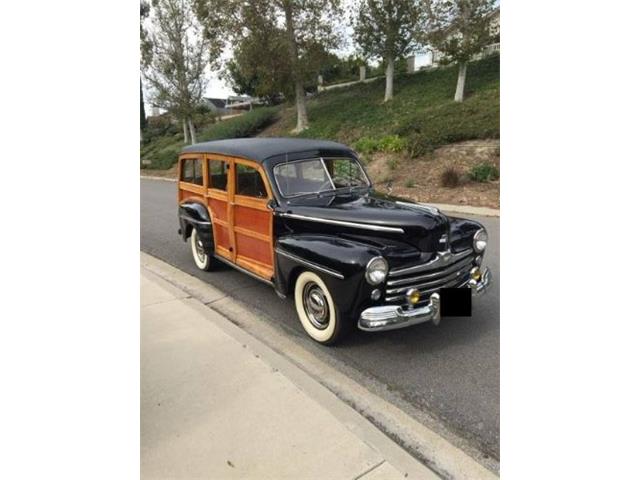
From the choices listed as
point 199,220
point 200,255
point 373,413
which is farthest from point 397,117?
point 373,413

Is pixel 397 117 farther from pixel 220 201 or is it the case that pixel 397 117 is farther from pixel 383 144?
pixel 220 201

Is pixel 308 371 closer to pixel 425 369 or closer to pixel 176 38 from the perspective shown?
pixel 425 369

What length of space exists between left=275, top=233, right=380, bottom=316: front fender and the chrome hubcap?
0.61 feet

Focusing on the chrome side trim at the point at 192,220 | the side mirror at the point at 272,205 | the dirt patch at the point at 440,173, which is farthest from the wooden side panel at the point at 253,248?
the dirt patch at the point at 440,173

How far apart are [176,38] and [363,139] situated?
6.44 m

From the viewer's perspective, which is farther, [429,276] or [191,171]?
[191,171]

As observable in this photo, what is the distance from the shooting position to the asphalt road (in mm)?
2566

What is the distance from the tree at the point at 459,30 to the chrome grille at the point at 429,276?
316 inches

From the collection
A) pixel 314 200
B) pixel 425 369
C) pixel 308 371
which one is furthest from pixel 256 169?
pixel 425 369

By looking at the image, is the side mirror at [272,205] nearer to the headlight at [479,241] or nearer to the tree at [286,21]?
the headlight at [479,241]

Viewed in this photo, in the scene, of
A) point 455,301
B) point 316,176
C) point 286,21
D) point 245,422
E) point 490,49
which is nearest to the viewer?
point 245,422

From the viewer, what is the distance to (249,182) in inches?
169

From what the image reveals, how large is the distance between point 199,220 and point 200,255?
63cm
